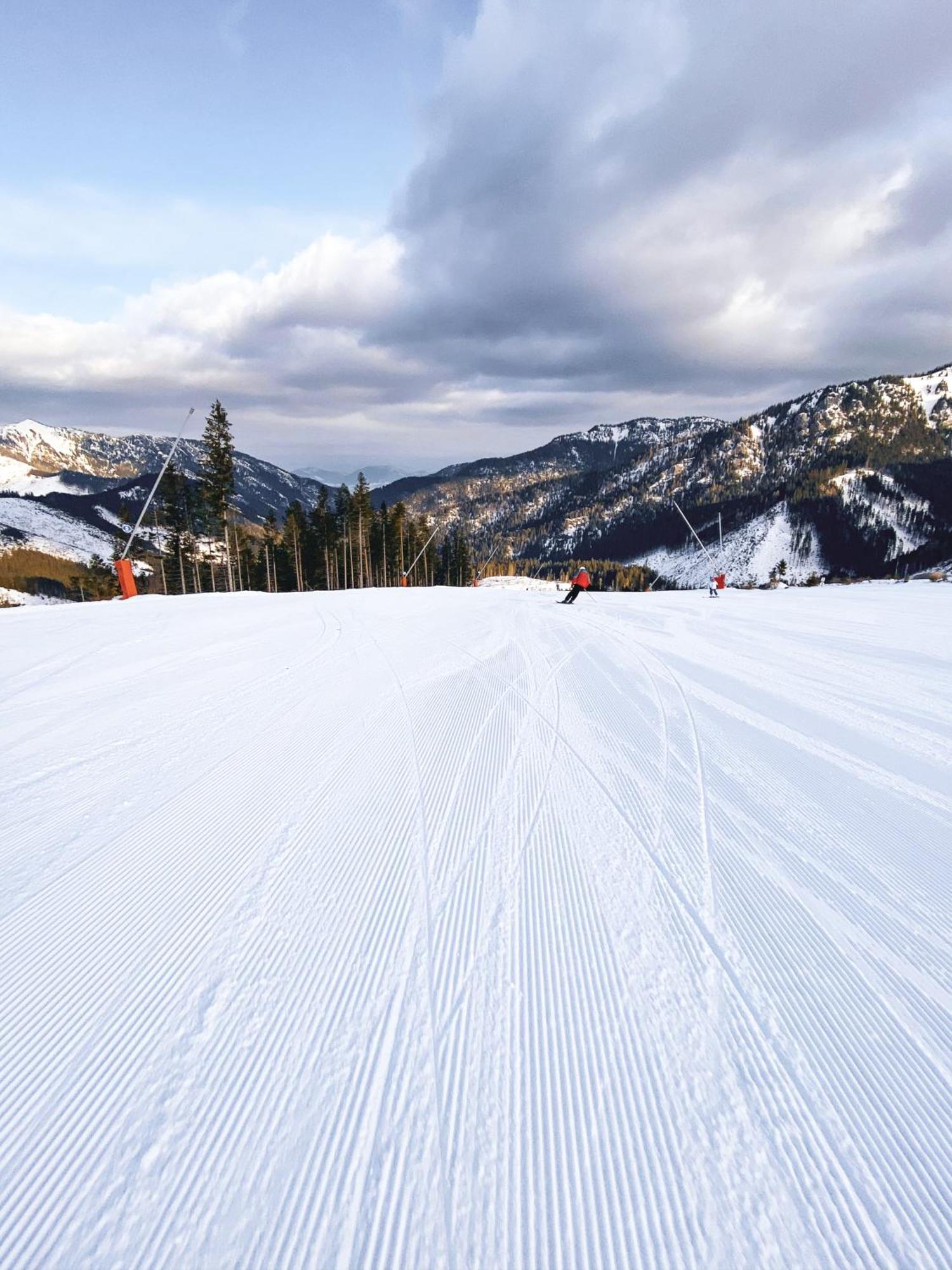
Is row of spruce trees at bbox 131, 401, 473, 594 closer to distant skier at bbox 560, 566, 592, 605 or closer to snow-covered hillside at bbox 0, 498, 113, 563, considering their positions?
distant skier at bbox 560, 566, 592, 605

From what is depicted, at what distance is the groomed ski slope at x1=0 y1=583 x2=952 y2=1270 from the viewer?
1604 mm

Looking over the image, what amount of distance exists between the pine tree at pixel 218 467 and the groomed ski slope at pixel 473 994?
34.6 m

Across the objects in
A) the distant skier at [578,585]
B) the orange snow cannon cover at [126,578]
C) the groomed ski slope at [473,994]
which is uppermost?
the orange snow cannon cover at [126,578]

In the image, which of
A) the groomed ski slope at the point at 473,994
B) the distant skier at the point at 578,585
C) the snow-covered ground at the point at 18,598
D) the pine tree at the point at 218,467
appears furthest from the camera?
the snow-covered ground at the point at 18,598

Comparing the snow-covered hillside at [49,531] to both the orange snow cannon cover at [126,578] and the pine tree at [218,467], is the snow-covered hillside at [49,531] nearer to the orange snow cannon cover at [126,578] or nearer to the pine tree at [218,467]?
the pine tree at [218,467]

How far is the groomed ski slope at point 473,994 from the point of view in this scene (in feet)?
5.26

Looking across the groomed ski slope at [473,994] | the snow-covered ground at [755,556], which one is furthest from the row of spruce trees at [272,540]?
the snow-covered ground at [755,556]

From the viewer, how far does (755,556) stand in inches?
6939

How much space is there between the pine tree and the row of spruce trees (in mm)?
52

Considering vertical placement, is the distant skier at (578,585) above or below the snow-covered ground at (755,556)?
below

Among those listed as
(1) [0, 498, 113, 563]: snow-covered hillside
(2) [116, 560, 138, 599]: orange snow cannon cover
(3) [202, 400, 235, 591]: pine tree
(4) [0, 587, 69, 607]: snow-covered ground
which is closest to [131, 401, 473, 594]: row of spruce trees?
(3) [202, 400, 235, 591]: pine tree

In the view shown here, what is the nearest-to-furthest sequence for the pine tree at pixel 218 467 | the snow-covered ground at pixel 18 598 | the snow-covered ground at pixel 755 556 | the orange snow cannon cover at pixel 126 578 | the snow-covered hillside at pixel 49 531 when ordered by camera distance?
the orange snow cannon cover at pixel 126 578 → the pine tree at pixel 218 467 → the snow-covered ground at pixel 18 598 → the snow-covered hillside at pixel 49 531 → the snow-covered ground at pixel 755 556

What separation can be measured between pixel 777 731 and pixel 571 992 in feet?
13.2

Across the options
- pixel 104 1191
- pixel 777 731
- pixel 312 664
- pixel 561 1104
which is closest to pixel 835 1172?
pixel 561 1104
